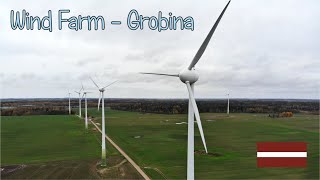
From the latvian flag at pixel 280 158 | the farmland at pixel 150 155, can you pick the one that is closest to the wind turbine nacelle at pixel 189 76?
the farmland at pixel 150 155

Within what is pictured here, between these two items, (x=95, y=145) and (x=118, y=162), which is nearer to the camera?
(x=118, y=162)

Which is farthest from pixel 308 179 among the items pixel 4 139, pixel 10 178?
pixel 4 139

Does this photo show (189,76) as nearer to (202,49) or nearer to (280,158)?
(202,49)

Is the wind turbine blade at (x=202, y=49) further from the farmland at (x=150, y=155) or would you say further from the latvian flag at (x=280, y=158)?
the latvian flag at (x=280, y=158)

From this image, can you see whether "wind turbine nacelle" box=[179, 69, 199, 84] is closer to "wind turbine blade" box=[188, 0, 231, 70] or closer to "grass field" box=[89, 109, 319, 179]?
"wind turbine blade" box=[188, 0, 231, 70]

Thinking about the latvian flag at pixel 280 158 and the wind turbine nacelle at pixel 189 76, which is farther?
the latvian flag at pixel 280 158

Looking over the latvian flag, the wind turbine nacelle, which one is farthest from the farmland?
the wind turbine nacelle

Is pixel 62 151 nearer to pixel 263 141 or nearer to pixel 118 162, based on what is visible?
pixel 118 162

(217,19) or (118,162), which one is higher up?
(217,19)

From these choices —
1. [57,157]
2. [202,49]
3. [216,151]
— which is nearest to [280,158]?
[216,151]

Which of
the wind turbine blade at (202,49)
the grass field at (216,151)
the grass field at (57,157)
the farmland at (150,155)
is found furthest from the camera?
the grass field at (216,151)

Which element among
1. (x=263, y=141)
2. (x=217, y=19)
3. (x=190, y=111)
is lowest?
(x=263, y=141)
